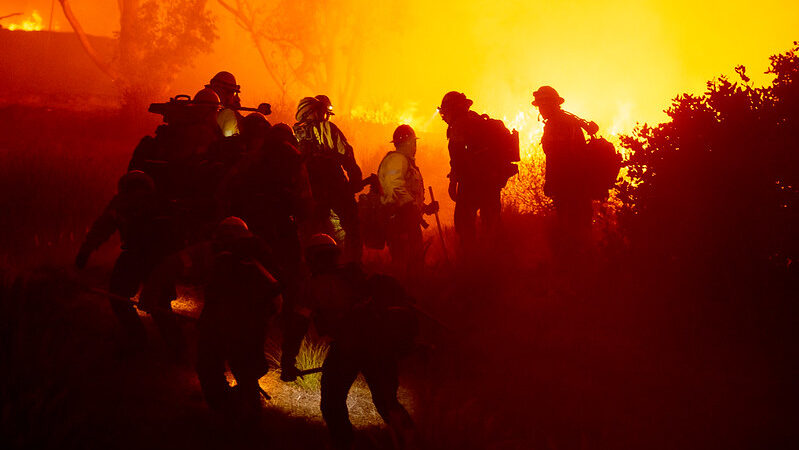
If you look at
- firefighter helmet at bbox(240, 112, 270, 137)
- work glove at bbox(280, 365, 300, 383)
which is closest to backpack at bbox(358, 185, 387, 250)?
firefighter helmet at bbox(240, 112, 270, 137)

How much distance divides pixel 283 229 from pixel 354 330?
5.34 ft

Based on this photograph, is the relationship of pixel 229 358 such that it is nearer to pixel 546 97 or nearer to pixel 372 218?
pixel 372 218

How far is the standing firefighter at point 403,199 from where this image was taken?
6559 millimetres

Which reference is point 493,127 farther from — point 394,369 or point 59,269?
point 59,269

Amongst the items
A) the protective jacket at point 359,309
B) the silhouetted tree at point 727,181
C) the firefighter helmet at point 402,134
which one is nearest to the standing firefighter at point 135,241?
the protective jacket at point 359,309

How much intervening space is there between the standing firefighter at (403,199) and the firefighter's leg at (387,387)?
112 inches

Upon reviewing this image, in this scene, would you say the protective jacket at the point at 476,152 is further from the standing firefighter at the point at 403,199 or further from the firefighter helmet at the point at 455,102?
the standing firefighter at the point at 403,199

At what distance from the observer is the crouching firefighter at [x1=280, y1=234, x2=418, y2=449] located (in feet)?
11.6

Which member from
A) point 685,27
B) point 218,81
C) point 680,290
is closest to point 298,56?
point 685,27

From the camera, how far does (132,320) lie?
4.58 meters

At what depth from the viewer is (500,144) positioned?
7.08 m

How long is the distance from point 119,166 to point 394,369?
30.4ft

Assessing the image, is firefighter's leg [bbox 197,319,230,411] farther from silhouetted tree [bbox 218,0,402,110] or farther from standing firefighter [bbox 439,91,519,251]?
silhouetted tree [bbox 218,0,402,110]

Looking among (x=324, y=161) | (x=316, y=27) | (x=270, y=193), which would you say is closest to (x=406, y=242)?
(x=324, y=161)
